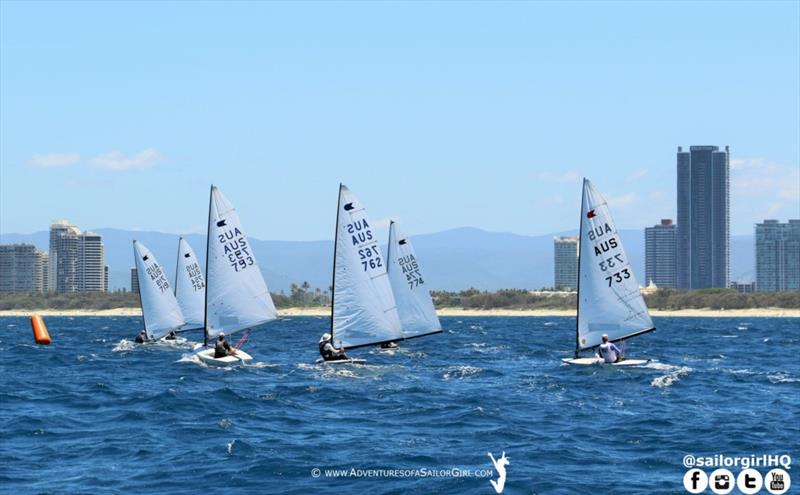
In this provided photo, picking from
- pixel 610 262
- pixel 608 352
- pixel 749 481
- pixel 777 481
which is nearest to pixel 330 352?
pixel 608 352

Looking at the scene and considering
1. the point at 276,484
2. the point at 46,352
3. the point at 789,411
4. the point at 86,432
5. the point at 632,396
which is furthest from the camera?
the point at 46,352

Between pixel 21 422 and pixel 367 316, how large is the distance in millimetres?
20214

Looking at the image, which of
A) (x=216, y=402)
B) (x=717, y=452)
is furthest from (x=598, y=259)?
(x=717, y=452)

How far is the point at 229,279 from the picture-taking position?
5850 centimetres

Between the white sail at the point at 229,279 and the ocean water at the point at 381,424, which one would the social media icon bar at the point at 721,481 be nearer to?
the ocean water at the point at 381,424

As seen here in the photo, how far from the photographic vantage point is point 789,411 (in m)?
38.9

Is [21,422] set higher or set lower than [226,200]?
lower

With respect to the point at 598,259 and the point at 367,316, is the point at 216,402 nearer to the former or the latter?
the point at 367,316

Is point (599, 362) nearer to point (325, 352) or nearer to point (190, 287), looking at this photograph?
point (325, 352)

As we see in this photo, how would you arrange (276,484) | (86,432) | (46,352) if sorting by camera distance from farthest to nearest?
1. (46,352)
2. (86,432)
3. (276,484)

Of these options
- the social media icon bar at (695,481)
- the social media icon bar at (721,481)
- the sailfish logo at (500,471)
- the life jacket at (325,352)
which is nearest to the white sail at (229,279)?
the life jacket at (325,352)

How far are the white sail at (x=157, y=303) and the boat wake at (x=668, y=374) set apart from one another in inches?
1349

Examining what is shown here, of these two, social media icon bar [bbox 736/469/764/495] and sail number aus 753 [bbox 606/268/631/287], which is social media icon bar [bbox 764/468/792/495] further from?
sail number aus 753 [bbox 606/268/631/287]

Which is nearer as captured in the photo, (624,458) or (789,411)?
(624,458)
